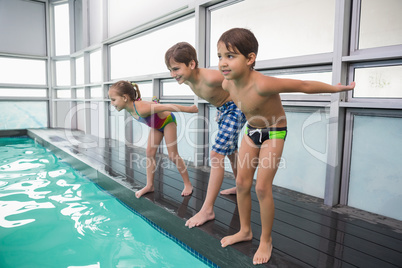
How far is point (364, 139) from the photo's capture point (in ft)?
7.76

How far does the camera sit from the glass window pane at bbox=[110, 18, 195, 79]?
4.58 meters

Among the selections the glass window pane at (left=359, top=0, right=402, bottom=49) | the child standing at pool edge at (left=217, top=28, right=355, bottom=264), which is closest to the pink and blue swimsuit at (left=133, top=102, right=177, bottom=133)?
the child standing at pool edge at (left=217, top=28, right=355, bottom=264)

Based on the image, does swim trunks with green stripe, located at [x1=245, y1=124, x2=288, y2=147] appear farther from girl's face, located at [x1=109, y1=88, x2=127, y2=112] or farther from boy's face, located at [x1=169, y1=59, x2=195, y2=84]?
girl's face, located at [x1=109, y1=88, x2=127, y2=112]

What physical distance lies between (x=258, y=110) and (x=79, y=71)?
8073 millimetres

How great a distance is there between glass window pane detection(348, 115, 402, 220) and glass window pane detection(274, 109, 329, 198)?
29cm

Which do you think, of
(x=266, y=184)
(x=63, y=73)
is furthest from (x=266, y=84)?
(x=63, y=73)

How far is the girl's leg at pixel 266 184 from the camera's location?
1570 mm

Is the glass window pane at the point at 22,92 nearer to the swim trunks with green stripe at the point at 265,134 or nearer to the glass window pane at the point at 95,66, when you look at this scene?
the glass window pane at the point at 95,66

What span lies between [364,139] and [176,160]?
170 centimetres

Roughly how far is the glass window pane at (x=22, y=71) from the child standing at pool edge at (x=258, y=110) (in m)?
8.83

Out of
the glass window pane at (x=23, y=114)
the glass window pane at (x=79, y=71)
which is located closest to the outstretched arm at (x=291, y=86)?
the glass window pane at (x=79, y=71)

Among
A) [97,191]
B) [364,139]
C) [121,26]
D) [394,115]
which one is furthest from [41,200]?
[121,26]

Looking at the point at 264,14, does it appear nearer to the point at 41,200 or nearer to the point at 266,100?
the point at 266,100

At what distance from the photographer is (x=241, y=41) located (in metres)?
1.49
